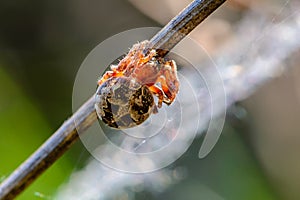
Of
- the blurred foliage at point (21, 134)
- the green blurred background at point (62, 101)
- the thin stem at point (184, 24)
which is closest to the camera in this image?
the thin stem at point (184, 24)

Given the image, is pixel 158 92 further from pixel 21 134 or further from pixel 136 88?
pixel 21 134

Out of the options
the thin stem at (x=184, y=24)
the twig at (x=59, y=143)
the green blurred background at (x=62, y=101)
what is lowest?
the green blurred background at (x=62, y=101)

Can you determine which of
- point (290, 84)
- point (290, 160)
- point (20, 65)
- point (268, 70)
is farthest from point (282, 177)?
point (20, 65)

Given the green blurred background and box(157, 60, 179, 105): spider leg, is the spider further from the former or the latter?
the green blurred background

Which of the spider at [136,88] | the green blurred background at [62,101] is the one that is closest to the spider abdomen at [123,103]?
the spider at [136,88]

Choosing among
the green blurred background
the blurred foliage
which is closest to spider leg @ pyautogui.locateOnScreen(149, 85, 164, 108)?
the green blurred background

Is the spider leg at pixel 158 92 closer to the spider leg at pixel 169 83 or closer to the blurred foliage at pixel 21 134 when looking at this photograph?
the spider leg at pixel 169 83

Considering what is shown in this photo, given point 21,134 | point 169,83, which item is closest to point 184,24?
point 169,83
